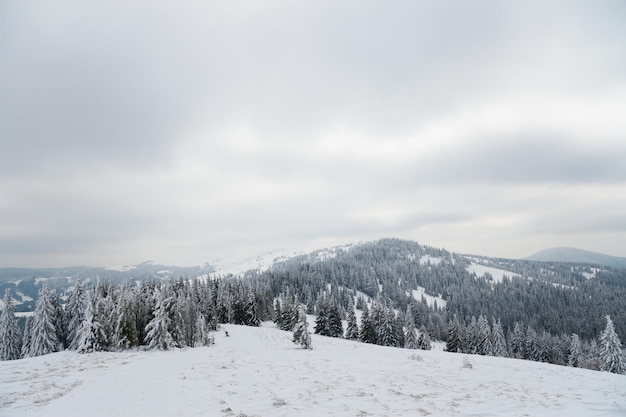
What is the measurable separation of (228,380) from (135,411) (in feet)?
18.0

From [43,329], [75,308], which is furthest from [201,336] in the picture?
[75,308]

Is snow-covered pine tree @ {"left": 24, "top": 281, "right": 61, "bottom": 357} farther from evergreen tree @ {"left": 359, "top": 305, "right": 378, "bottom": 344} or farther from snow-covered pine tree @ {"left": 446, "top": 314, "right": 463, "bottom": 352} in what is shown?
snow-covered pine tree @ {"left": 446, "top": 314, "right": 463, "bottom": 352}

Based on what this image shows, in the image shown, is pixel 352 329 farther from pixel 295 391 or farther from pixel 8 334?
pixel 295 391

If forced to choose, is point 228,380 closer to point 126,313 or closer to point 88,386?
Answer: point 88,386

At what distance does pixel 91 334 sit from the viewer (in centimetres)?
2881

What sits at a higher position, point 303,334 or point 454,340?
point 303,334

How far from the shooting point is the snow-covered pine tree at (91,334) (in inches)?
1118

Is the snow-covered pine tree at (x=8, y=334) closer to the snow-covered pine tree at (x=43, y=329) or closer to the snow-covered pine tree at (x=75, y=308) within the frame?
the snow-covered pine tree at (x=43, y=329)

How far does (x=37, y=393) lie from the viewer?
1311 centimetres

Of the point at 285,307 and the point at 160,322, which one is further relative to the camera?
the point at 285,307

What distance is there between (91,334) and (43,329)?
2106 cm

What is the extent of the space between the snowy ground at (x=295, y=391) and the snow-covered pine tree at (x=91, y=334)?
7713 millimetres

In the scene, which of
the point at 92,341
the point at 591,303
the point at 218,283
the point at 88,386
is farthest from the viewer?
the point at 591,303

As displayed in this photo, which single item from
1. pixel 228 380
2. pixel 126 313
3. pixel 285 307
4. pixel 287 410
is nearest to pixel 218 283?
pixel 285 307
